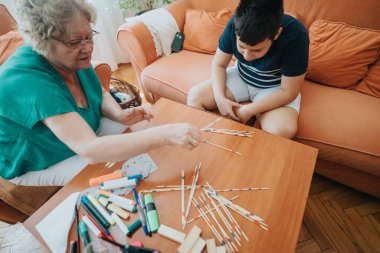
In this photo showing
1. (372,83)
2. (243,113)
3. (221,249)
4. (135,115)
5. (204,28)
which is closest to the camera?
(221,249)

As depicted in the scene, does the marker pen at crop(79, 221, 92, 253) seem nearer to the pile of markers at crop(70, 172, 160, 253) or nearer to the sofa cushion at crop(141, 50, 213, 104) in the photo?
the pile of markers at crop(70, 172, 160, 253)

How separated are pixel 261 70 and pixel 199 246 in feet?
3.00

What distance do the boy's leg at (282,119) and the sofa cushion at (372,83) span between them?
17.5 inches

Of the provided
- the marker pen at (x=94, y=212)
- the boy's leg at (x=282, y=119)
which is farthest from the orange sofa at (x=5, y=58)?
the boy's leg at (x=282, y=119)

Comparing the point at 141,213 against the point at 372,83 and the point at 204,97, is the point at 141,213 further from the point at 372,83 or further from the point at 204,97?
the point at 372,83

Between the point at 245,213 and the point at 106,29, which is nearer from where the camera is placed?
the point at 245,213

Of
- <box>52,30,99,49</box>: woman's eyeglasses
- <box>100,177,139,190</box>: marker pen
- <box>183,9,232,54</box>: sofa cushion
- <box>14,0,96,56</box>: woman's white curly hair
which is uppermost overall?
<box>14,0,96,56</box>: woman's white curly hair

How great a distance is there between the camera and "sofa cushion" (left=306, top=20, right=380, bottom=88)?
1326mm

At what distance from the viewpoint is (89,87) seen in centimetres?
106

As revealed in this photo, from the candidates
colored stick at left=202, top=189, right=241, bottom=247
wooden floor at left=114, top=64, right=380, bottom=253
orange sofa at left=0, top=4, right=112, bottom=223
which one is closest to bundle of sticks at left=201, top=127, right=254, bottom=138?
colored stick at left=202, top=189, right=241, bottom=247

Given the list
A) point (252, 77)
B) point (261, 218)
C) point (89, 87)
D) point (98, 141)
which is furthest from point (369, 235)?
point (89, 87)

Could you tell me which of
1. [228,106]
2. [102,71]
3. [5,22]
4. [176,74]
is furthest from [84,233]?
[5,22]

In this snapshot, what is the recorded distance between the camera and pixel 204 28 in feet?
5.76

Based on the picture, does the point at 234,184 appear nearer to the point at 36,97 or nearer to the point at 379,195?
the point at 36,97
